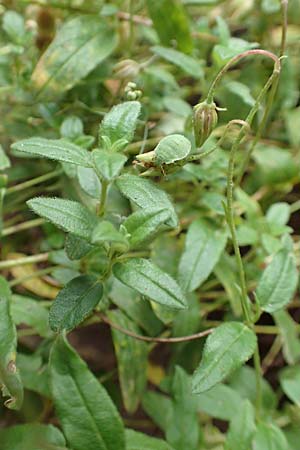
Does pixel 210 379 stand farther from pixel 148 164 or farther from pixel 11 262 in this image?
pixel 11 262

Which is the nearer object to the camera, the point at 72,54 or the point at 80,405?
the point at 80,405

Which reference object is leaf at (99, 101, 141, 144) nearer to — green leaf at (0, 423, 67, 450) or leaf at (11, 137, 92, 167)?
leaf at (11, 137, 92, 167)

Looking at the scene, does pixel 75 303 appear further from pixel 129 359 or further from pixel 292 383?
pixel 292 383

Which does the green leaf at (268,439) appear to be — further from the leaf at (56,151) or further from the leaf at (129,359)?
the leaf at (56,151)

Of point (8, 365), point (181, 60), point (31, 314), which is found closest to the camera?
point (8, 365)

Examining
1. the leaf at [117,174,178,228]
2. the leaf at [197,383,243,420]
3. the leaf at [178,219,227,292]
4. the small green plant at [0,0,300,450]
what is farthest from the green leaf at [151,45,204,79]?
the leaf at [197,383,243,420]

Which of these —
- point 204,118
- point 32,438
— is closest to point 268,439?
point 32,438
